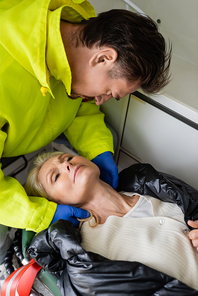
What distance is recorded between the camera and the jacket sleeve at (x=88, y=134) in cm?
152

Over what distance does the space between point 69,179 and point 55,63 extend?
55 centimetres

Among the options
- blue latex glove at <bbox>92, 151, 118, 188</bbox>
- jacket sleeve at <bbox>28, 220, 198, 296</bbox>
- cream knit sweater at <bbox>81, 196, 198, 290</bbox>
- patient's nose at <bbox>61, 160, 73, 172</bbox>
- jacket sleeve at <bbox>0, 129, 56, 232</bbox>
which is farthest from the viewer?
blue latex glove at <bbox>92, 151, 118, 188</bbox>

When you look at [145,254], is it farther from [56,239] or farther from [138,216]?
[56,239]

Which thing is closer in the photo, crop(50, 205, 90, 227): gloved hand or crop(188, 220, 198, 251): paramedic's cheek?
crop(188, 220, 198, 251): paramedic's cheek

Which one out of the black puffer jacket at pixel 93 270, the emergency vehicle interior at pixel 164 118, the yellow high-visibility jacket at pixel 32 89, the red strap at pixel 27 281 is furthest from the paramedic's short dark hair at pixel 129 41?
the red strap at pixel 27 281

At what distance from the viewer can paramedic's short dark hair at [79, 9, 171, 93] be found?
91 cm

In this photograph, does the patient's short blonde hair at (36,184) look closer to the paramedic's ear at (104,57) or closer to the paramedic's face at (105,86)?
the paramedic's face at (105,86)

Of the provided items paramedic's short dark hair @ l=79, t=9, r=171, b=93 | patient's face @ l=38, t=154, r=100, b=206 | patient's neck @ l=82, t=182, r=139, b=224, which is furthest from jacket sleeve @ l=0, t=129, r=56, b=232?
paramedic's short dark hair @ l=79, t=9, r=171, b=93

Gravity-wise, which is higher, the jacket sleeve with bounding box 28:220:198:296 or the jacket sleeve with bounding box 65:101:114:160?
the jacket sleeve with bounding box 65:101:114:160

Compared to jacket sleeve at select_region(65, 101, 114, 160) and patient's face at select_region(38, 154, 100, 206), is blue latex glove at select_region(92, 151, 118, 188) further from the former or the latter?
patient's face at select_region(38, 154, 100, 206)

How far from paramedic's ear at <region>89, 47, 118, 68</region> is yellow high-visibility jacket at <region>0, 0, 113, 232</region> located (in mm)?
109

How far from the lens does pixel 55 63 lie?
1014 millimetres

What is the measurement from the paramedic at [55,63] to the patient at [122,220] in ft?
0.36

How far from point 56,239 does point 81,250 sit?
0.40 ft
